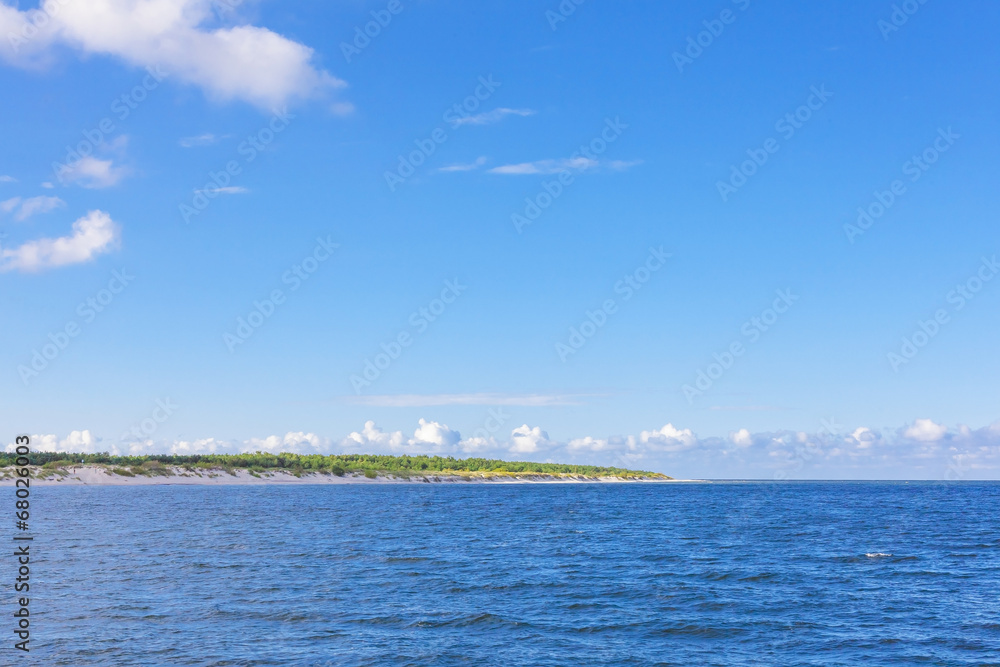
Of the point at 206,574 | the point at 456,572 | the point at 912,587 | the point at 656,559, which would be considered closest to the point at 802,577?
the point at 912,587

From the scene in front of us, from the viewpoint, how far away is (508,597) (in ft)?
132

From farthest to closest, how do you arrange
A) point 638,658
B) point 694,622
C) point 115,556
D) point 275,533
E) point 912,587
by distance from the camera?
point 275,533 → point 115,556 → point 912,587 → point 694,622 → point 638,658

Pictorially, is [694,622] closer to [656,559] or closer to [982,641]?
[982,641]

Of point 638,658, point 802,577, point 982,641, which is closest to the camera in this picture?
point 638,658

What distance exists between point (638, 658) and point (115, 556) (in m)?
42.2

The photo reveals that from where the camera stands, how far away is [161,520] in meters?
86.3

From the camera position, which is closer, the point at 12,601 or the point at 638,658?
the point at 638,658

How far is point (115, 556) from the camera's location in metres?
54.5

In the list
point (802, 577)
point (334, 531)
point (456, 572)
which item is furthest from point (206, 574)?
point (802, 577)

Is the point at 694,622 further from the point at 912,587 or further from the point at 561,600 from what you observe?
the point at 912,587

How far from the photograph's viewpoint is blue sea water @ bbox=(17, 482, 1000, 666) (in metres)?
29.8

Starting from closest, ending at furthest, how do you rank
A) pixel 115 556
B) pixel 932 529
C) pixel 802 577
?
pixel 802 577 < pixel 115 556 < pixel 932 529

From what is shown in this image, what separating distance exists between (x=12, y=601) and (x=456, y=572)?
24452 millimetres

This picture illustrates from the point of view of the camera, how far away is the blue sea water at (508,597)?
2980cm
